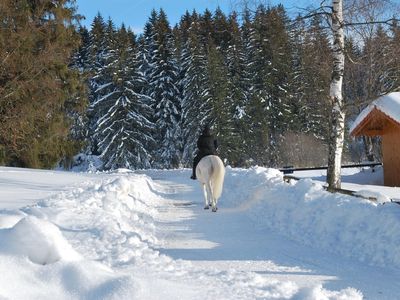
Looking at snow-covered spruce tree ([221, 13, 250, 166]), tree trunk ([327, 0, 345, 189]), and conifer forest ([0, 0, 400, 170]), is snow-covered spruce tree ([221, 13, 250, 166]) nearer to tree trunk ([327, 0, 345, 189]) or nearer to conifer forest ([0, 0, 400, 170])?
conifer forest ([0, 0, 400, 170])

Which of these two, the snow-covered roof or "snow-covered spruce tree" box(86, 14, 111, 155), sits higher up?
"snow-covered spruce tree" box(86, 14, 111, 155)

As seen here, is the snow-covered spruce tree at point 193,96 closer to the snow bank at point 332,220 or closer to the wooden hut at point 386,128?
the wooden hut at point 386,128

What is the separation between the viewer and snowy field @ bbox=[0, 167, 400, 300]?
3795 millimetres

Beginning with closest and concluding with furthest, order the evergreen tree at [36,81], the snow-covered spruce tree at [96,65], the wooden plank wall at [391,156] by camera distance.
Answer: the evergreen tree at [36,81]
the wooden plank wall at [391,156]
the snow-covered spruce tree at [96,65]

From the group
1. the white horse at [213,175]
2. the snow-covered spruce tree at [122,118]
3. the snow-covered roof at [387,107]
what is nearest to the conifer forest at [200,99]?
the snow-covered spruce tree at [122,118]

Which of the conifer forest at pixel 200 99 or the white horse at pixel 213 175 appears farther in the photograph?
the conifer forest at pixel 200 99

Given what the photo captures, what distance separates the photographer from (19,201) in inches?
393

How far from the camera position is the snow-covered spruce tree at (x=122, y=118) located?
45656mm

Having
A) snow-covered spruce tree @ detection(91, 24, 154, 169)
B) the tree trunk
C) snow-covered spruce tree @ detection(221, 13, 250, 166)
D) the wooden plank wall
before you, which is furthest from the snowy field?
snow-covered spruce tree @ detection(91, 24, 154, 169)

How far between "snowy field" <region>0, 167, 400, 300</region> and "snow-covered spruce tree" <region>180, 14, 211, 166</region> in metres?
34.4

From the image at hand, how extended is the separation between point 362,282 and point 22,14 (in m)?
19.8

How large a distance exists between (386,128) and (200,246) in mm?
17543

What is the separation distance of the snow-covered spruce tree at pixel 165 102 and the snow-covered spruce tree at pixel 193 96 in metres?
1.17

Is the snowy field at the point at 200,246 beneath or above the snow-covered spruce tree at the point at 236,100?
beneath
